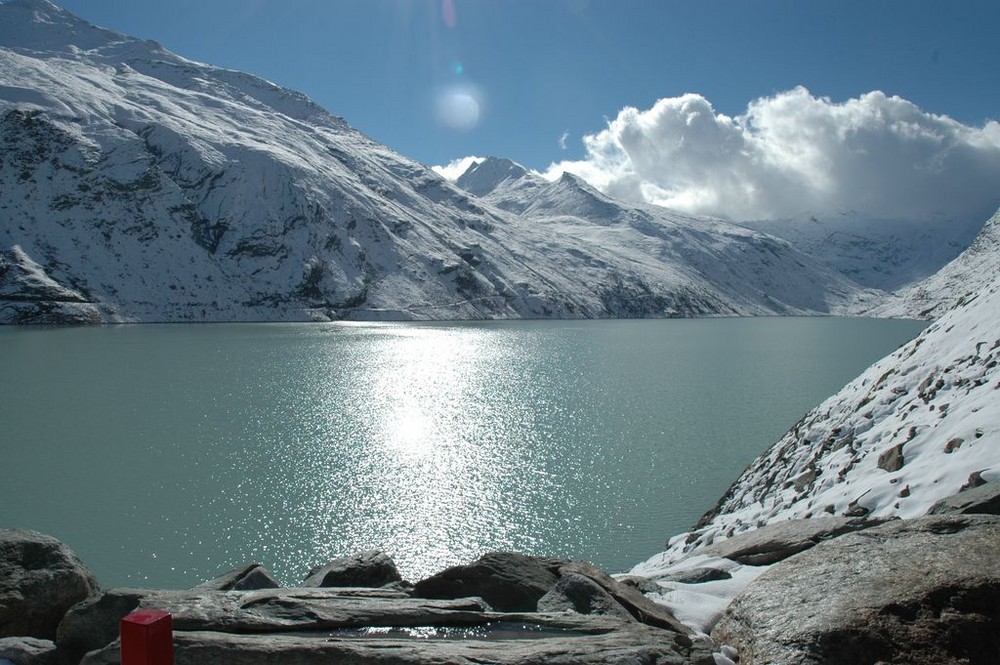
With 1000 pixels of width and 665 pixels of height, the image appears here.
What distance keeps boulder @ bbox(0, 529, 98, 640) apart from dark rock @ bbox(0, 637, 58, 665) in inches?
60.6

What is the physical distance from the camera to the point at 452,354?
92.8m

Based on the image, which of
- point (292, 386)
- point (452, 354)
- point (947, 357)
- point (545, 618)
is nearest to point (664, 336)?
point (452, 354)

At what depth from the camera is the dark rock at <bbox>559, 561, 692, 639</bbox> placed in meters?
9.68

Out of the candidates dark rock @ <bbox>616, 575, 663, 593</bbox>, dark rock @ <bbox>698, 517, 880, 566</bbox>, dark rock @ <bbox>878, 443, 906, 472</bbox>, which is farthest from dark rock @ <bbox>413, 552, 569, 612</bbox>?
dark rock @ <bbox>878, 443, 906, 472</bbox>

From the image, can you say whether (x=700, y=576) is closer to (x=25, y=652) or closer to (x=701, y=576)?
(x=701, y=576)

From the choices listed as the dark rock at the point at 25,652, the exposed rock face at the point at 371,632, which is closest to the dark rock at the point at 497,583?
the exposed rock face at the point at 371,632

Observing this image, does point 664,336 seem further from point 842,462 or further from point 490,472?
point 842,462

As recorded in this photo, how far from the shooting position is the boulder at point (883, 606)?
22.4 ft

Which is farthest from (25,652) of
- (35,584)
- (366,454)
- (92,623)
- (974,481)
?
(366,454)

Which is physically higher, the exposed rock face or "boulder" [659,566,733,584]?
the exposed rock face

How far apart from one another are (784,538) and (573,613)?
5.81 m

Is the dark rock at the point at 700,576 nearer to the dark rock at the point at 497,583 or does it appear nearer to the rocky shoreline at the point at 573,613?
the rocky shoreline at the point at 573,613

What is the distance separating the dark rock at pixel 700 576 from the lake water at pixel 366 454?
1011cm

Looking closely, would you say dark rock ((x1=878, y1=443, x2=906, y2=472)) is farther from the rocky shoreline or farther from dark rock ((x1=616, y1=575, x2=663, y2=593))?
dark rock ((x1=616, y1=575, x2=663, y2=593))
